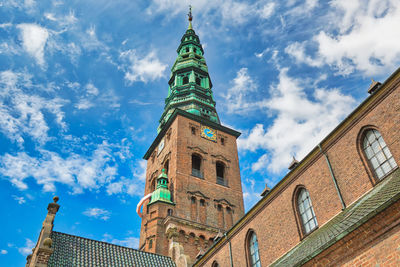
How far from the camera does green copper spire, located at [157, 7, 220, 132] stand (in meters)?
41.9

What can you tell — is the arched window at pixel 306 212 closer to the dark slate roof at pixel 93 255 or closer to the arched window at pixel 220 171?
the dark slate roof at pixel 93 255

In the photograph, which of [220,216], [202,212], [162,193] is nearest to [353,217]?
[202,212]

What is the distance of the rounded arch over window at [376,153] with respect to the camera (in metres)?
13.2

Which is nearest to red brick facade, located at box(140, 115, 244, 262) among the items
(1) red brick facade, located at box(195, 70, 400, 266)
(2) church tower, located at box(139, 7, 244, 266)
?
(2) church tower, located at box(139, 7, 244, 266)

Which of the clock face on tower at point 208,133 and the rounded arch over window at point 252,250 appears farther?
the clock face on tower at point 208,133

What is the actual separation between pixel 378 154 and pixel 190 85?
106 ft

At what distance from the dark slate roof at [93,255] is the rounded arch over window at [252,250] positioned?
7.59 metres

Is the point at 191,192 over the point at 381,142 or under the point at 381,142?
over

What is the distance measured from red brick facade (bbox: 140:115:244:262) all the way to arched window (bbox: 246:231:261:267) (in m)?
5.78

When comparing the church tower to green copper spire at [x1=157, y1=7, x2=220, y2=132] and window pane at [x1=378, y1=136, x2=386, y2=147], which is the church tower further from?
window pane at [x1=378, y1=136, x2=386, y2=147]

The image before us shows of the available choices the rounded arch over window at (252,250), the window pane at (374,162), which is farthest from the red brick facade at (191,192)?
the window pane at (374,162)

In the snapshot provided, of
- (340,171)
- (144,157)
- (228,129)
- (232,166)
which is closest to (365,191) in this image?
(340,171)

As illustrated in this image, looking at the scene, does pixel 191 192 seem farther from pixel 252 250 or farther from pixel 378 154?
pixel 378 154

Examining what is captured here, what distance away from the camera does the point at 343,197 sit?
14.2m
